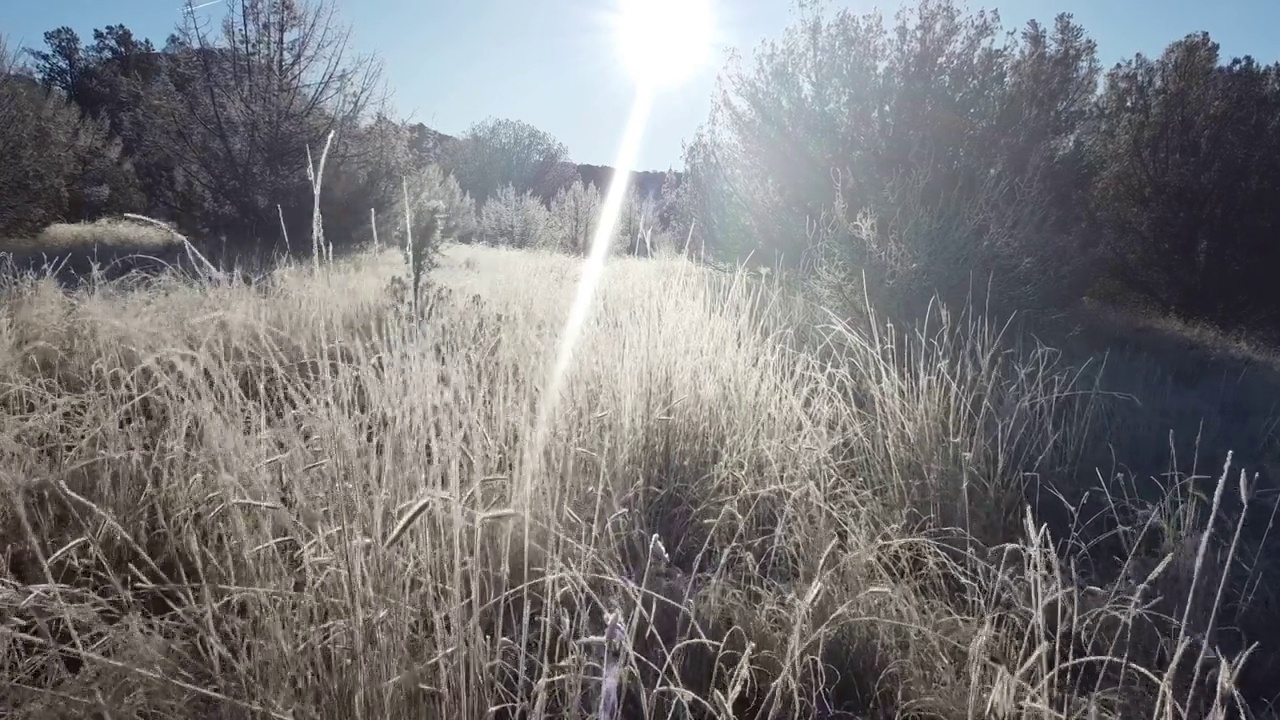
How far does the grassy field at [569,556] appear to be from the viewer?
116cm

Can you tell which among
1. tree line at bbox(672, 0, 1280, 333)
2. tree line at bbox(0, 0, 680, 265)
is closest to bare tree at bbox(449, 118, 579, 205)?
tree line at bbox(0, 0, 680, 265)

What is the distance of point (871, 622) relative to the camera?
5.51ft

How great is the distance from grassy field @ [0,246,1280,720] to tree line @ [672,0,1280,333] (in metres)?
3.47

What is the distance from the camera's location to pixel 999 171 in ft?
25.1

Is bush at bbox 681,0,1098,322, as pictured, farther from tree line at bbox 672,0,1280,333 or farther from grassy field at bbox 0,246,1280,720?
grassy field at bbox 0,246,1280,720

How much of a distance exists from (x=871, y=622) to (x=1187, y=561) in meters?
Answer: 1.31

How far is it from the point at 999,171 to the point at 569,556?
25.4 feet

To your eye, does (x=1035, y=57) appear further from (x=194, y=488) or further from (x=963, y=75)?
(x=194, y=488)

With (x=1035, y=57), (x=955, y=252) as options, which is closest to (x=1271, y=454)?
(x=955, y=252)

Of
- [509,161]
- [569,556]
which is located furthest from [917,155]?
[509,161]

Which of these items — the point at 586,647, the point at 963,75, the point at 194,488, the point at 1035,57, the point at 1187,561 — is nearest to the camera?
the point at 586,647

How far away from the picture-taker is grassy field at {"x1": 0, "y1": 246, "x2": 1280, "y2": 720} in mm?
1156

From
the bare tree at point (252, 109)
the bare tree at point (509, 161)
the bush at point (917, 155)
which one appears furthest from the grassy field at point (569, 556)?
the bare tree at point (509, 161)

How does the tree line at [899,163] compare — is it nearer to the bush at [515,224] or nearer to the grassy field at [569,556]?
the grassy field at [569,556]
